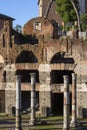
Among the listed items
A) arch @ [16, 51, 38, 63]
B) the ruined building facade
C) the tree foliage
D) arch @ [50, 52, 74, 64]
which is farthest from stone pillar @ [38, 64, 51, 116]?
the tree foliage

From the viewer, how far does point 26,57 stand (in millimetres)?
41219

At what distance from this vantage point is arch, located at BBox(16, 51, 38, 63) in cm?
4038

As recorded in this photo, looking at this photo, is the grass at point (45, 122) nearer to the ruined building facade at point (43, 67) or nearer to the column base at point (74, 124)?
the column base at point (74, 124)

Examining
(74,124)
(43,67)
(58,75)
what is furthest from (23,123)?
(58,75)

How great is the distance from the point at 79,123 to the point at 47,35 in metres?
9.90

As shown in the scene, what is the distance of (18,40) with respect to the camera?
137 feet

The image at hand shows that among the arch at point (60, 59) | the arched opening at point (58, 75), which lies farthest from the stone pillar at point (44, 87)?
the arch at point (60, 59)

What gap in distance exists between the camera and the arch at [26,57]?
40375 millimetres

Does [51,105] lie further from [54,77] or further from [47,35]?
[47,35]

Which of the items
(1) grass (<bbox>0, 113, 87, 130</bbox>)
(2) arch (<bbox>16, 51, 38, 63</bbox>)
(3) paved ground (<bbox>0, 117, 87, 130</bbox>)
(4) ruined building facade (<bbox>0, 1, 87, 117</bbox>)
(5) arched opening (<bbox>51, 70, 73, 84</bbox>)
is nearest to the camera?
(1) grass (<bbox>0, 113, 87, 130</bbox>)

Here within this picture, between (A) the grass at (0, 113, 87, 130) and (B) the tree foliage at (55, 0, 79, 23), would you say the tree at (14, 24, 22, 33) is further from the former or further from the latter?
(A) the grass at (0, 113, 87, 130)

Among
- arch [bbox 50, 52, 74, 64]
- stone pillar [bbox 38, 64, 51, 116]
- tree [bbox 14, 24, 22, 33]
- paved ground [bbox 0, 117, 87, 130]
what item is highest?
tree [bbox 14, 24, 22, 33]

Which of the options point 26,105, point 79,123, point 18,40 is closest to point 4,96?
point 26,105

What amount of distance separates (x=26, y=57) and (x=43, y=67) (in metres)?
2.80
